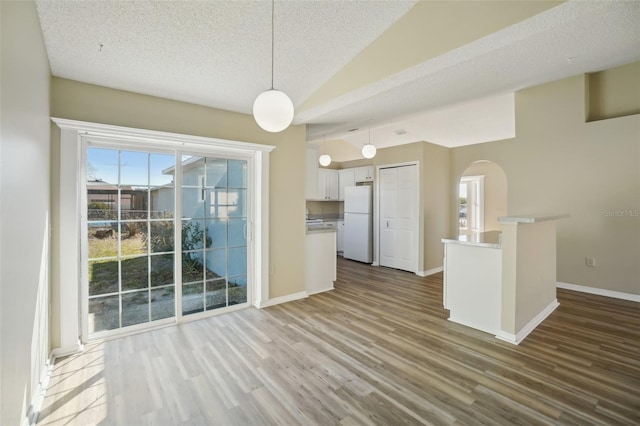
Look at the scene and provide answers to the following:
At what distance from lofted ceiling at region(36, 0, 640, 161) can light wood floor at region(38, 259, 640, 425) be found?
8.42 feet

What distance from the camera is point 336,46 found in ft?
9.63

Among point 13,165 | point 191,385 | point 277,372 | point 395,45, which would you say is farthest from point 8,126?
point 395,45

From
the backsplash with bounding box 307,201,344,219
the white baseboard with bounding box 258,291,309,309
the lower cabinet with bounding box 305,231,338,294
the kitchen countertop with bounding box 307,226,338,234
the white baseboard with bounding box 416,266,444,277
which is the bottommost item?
the white baseboard with bounding box 258,291,309,309

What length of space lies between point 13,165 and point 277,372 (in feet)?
7.04

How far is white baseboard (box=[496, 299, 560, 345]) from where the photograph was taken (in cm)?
283

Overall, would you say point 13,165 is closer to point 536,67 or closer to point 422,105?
point 422,105

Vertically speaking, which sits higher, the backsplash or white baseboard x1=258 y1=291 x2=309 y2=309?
the backsplash

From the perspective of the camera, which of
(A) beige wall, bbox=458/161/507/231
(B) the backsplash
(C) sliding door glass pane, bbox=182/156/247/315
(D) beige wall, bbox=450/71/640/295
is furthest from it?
(A) beige wall, bbox=458/161/507/231

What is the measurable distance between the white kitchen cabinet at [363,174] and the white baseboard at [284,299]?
358 centimetres

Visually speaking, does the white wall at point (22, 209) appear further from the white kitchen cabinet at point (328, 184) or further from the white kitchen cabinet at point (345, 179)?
the white kitchen cabinet at point (345, 179)

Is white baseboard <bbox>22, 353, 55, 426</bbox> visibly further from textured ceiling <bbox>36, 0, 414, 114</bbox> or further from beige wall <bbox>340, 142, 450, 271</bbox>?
beige wall <bbox>340, 142, 450, 271</bbox>

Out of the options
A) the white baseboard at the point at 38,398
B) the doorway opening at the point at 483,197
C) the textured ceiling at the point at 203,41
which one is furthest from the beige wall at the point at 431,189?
the white baseboard at the point at 38,398

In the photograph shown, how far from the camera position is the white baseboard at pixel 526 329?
111 inches

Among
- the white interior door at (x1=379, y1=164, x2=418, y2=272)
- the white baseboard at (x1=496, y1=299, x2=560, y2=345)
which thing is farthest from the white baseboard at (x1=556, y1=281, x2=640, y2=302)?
the white interior door at (x1=379, y1=164, x2=418, y2=272)
